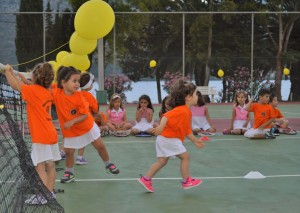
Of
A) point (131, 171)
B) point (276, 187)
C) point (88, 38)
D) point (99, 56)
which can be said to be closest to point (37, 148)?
point (131, 171)

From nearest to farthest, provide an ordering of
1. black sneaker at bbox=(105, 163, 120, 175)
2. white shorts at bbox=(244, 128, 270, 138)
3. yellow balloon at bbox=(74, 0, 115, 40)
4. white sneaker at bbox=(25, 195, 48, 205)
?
white sneaker at bbox=(25, 195, 48, 205) → black sneaker at bbox=(105, 163, 120, 175) → yellow balloon at bbox=(74, 0, 115, 40) → white shorts at bbox=(244, 128, 270, 138)

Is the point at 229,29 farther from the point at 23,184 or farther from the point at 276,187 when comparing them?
the point at 23,184

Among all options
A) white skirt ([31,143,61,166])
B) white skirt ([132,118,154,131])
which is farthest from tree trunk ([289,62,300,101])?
white skirt ([31,143,61,166])

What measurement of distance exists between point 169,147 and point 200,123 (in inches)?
187

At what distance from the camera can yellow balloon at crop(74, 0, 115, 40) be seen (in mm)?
7676

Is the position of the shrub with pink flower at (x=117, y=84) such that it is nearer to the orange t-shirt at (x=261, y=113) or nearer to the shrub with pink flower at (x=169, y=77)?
the shrub with pink flower at (x=169, y=77)

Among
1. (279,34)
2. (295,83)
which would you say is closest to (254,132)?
(295,83)

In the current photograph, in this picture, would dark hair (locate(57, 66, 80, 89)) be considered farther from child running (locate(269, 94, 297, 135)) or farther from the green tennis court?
child running (locate(269, 94, 297, 135))

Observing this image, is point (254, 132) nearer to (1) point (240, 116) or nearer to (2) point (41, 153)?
(1) point (240, 116)

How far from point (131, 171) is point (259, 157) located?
1784mm

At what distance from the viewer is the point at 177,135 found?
16.8 feet

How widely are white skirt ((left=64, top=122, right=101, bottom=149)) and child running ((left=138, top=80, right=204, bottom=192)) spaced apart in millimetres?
691

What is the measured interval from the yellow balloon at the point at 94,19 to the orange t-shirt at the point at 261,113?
279 cm

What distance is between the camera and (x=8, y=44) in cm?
1898
